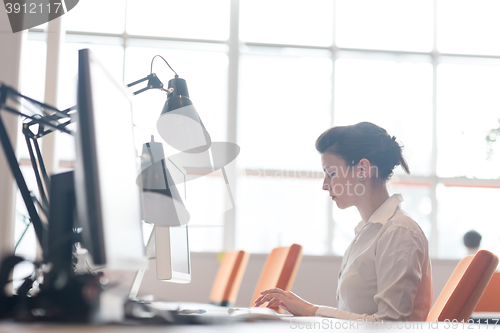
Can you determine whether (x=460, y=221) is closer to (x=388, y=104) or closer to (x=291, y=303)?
(x=388, y=104)

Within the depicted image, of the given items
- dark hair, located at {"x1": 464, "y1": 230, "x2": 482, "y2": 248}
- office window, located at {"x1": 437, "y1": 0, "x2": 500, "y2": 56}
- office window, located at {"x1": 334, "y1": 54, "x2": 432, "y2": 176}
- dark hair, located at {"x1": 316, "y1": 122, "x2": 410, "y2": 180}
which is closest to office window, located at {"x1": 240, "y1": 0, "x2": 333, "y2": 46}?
office window, located at {"x1": 334, "y1": 54, "x2": 432, "y2": 176}

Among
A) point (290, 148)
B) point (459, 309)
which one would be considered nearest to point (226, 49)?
point (290, 148)

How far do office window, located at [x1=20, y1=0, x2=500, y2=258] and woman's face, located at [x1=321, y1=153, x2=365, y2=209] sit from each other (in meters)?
3.29

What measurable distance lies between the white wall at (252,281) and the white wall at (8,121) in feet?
11.0

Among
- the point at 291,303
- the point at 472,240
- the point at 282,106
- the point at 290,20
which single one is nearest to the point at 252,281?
the point at 282,106

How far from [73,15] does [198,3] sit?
1314mm

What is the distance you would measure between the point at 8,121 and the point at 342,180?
3.61 feet

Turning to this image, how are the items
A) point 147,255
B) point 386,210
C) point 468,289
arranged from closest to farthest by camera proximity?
1. point 468,289
2. point 386,210
3. point 147,255

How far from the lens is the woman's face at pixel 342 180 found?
1.77 meters

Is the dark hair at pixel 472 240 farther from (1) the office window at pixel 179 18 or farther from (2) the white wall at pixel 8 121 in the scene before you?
(2) the white wall at pixel 8 121

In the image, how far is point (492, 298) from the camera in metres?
2.75

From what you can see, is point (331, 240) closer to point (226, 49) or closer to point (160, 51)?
point (226, 49)

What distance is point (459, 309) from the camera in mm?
1330

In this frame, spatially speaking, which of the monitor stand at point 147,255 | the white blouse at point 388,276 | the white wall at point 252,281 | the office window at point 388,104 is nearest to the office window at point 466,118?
the office window at point 388,104
